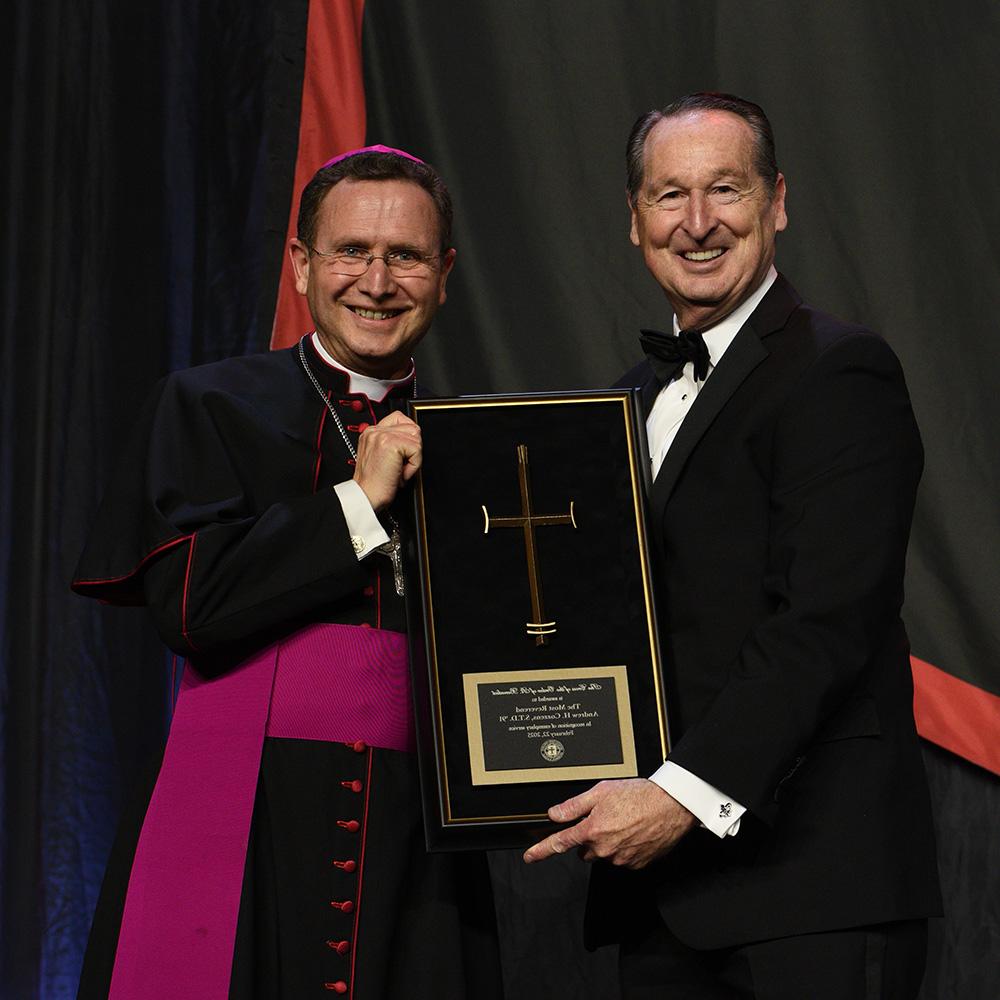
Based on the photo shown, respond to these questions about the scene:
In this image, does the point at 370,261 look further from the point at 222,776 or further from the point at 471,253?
the point at 471,253

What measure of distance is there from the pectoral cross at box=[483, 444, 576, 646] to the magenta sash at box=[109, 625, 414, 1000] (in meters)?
0.26

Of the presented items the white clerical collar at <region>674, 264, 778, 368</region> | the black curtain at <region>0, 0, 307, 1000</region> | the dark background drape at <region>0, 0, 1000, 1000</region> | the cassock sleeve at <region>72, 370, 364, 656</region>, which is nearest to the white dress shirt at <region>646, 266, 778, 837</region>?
the white clerical collar at <region>674, 264, 778, 368</region>

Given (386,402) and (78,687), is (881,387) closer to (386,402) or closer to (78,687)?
(386,402)

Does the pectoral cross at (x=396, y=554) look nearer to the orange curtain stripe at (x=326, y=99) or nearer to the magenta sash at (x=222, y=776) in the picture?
the magenta sash at (x=222, y=776)

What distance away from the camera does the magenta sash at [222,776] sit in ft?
6.93

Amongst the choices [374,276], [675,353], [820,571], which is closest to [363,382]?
[374,276]

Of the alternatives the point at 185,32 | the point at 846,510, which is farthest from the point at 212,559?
the point at 185,32

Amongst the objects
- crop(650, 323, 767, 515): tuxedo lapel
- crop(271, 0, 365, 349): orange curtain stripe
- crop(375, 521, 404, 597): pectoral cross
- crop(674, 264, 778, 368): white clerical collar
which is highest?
crop(271, 0, 365, 349): orange curtain stripe

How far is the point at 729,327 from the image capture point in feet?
7.51

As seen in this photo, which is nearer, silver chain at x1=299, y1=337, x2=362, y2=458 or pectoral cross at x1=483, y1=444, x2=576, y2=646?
pectoral cross at x1=483, y1=444, x2=576, y2=646

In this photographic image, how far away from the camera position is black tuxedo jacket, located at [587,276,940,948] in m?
1.95

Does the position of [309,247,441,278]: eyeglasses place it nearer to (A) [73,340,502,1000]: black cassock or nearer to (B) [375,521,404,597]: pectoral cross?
(A) [73,340,502,1000]: black cassock

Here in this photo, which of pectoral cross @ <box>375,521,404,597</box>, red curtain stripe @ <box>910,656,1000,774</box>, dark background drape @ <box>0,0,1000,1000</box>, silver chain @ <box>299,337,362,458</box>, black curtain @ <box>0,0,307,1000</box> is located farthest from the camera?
black curtain @ <box>0,0,307,1000</box>

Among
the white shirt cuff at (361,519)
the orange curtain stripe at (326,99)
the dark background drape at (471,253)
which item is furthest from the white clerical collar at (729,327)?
the orange curtain stripe at (326,99)
